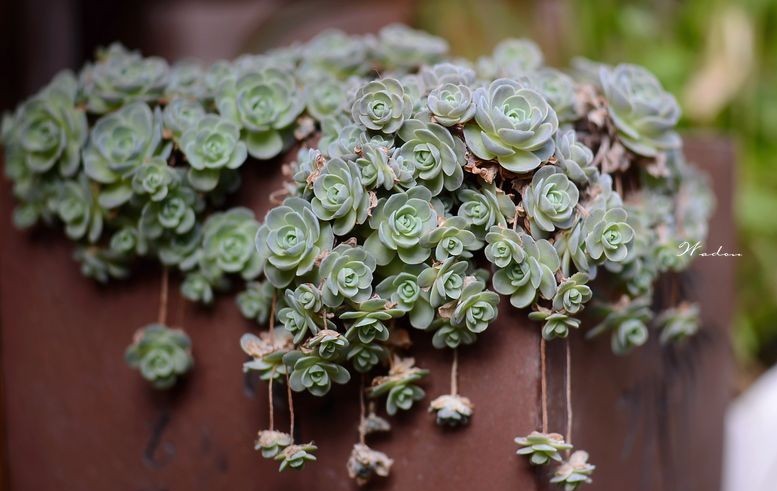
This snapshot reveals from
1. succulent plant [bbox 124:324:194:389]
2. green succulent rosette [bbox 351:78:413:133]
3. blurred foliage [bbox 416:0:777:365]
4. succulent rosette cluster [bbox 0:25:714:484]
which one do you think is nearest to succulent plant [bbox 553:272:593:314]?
succulent rosette cluster [bbox 0:25:714:484]

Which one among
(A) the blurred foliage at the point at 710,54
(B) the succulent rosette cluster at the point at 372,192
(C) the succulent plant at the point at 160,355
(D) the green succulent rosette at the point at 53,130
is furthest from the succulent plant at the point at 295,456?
(A) the blurred foliage at the point at 710,54

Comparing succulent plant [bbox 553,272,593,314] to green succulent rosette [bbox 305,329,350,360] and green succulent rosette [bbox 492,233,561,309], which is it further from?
green succulent rosette [bbox 305,329,350,360]

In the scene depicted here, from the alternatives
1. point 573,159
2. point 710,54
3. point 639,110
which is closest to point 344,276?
point 573,159

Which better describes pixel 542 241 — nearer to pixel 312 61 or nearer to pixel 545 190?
pixel 545 190

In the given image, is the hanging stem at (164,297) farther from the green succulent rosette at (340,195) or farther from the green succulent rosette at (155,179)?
the green succulent rosette at (340,195)

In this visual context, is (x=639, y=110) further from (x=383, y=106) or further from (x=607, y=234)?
(x=383, y=106)
